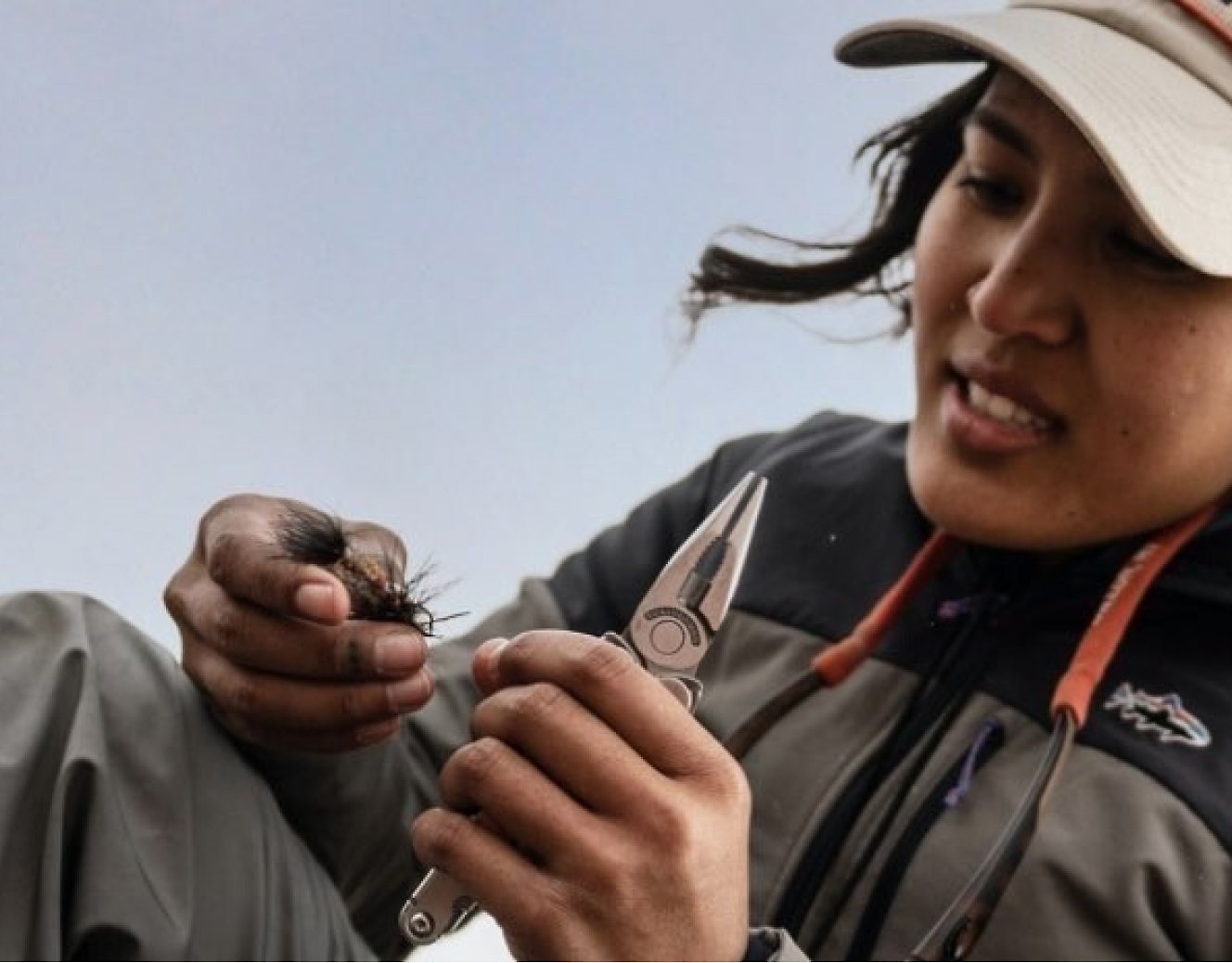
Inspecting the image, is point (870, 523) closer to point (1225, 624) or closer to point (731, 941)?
point (1225, 624)

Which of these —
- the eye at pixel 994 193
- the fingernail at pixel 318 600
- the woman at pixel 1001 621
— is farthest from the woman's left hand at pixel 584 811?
the eye at pixel 994 193

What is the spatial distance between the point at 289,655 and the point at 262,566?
0.23ft

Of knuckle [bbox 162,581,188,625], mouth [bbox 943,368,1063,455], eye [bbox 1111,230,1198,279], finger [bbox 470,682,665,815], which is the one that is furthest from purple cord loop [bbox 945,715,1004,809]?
knuckle [bbox 162,581,188,625]

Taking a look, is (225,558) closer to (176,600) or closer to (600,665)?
(176,600)

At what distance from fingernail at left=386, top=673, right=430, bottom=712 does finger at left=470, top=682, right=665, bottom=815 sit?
282 millimetres

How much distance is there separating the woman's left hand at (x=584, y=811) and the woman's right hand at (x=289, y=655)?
10.2 inches

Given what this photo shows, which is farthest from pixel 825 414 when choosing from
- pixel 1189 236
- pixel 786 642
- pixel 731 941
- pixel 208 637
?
pixel 731 941

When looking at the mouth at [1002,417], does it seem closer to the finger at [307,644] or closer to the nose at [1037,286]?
the nose at [1037,286]

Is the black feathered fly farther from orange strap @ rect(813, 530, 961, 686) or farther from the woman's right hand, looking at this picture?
orange strap @ rect(813, 530, 961, 686)

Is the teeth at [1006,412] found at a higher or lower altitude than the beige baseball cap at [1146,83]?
lower

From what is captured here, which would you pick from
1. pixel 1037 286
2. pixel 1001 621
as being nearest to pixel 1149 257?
pixel 1037 286

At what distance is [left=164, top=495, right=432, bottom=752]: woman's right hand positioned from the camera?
4.37 feet

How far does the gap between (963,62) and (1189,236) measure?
0.43m

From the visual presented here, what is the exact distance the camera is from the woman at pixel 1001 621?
1.39 m
